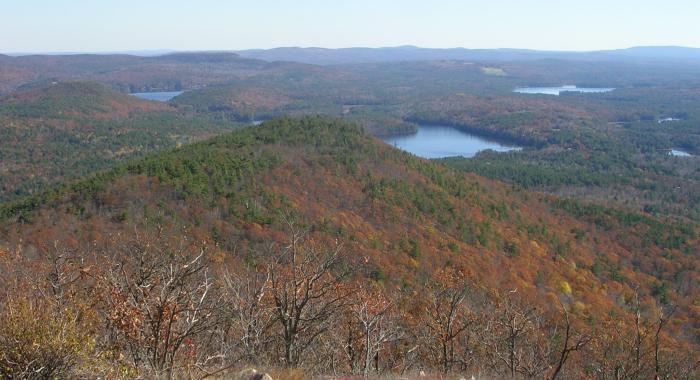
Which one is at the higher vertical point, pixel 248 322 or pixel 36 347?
pixel 36 347

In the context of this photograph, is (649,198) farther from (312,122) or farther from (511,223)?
(312,122)

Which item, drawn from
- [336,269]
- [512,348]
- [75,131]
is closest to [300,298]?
[512,348]

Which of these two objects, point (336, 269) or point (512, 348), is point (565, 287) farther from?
point (512, 348)

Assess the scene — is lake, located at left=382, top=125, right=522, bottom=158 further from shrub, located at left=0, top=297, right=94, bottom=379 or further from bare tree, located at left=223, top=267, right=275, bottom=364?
shrub, located at left=0, top=297, right=94, bottom=379

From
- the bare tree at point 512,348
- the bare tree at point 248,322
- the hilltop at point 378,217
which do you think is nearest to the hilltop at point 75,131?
the hilltop at point 378,217

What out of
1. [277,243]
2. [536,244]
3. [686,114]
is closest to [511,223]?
[536,244]

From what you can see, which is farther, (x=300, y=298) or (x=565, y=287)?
(x=565, y=287)
